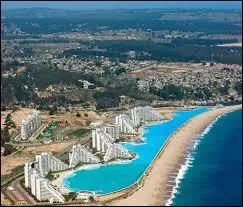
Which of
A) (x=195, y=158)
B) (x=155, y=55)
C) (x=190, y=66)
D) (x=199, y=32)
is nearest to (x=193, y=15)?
(x=199, y=32)

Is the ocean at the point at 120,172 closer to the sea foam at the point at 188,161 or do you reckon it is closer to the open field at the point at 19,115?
the sea foam at the point at 188,161

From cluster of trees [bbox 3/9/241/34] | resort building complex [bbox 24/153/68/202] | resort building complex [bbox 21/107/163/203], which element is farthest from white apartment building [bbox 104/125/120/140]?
cluster of trees [bbox 3/9/241/34]

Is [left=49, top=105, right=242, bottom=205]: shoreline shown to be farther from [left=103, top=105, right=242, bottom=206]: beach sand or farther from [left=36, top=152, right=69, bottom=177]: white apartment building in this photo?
[left=36, top=152, right=69, bottom=177]: white apartment building

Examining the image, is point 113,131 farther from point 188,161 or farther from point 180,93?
Answer: point 180,93

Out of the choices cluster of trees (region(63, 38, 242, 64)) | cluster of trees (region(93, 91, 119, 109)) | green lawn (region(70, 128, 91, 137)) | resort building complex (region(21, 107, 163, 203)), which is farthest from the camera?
cluster of trees (region(63, 38, 242, 64))

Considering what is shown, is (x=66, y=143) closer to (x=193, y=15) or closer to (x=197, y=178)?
(x=197, y=178)

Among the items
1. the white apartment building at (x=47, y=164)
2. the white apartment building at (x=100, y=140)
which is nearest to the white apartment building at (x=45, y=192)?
the white apartment building at (x=47, y=164)
